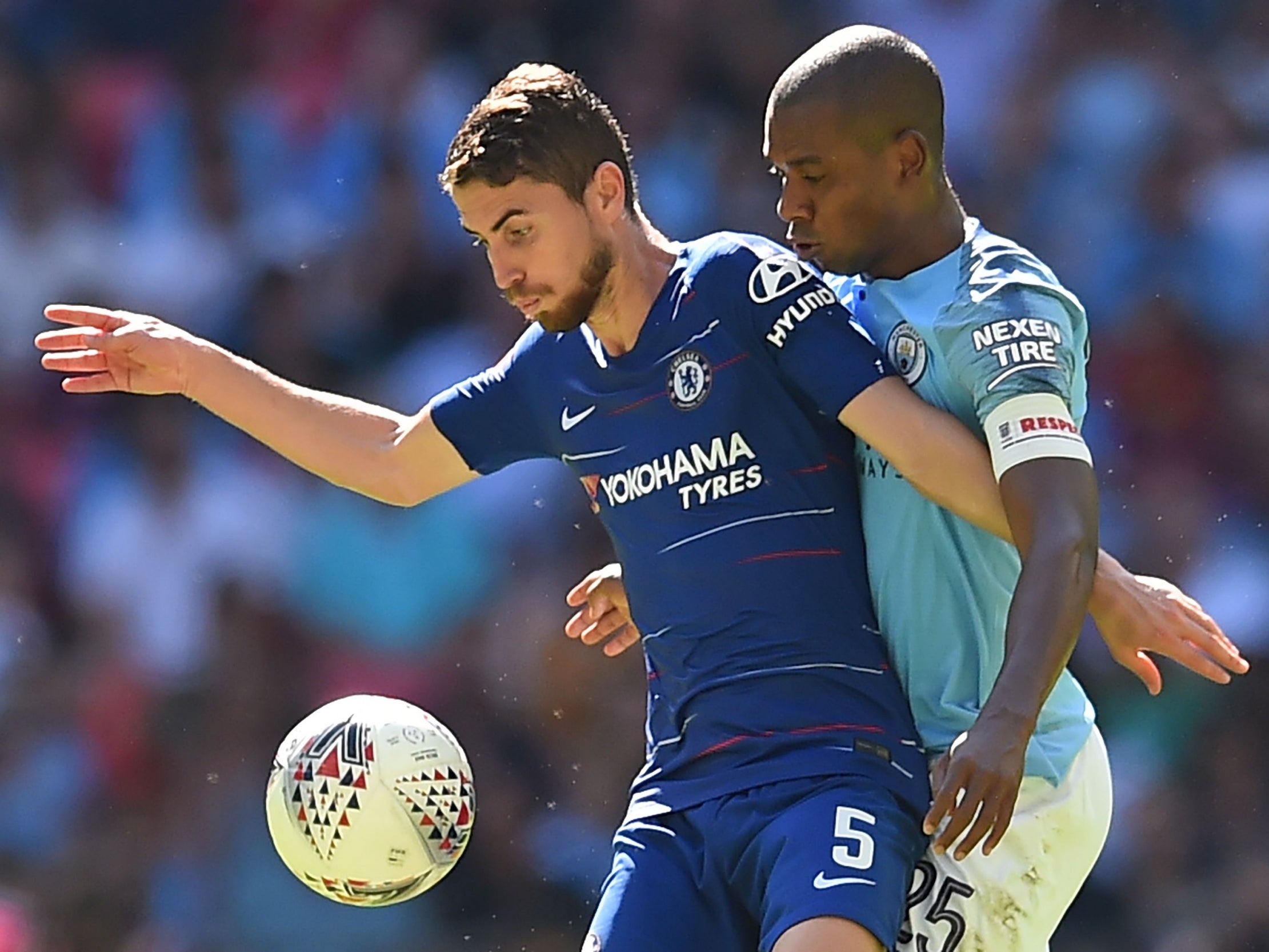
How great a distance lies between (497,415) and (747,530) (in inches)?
29.3

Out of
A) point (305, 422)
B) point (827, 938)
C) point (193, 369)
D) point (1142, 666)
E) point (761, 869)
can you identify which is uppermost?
point (193, 369)

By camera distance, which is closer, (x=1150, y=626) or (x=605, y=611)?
(x=1150, y=626)

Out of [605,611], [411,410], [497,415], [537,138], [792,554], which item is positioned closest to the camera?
[792,554]

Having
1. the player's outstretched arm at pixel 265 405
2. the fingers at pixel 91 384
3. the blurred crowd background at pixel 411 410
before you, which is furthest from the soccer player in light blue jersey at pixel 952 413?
the blurred crowd background at pixel 411 410

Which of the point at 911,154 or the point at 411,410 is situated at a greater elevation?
the point at 411,410

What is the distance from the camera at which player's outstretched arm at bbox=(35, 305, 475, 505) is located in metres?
4.66

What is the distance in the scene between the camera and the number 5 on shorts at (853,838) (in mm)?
3834

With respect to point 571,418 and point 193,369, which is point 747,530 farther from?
point 193,369

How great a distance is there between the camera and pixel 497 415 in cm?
462

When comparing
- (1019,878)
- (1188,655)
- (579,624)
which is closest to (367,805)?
(579,624)

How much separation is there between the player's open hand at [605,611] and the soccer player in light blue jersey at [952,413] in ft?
2.86

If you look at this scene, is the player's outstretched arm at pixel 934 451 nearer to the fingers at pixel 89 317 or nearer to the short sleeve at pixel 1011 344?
the short sleeve at pixel 1011 344

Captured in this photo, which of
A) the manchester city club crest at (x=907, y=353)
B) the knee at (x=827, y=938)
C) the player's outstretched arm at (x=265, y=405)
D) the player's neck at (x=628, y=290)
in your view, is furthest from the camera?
the player's outstretched arm at (x=265, y=405)

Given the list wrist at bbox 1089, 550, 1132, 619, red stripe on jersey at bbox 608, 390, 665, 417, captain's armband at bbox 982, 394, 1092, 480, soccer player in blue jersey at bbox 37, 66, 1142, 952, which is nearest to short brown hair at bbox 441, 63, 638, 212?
soccer player in blue jersey at bbox 37, 66, 1142, 952
